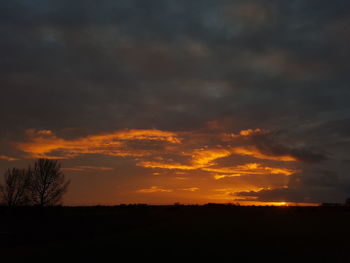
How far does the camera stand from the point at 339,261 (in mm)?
20422

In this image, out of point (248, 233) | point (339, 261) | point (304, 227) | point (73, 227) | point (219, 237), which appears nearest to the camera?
point (339, 261)

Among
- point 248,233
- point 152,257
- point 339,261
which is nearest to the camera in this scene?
point 339,261

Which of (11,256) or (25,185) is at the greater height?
(25,185)

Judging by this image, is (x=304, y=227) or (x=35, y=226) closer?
(x=304, y=227)

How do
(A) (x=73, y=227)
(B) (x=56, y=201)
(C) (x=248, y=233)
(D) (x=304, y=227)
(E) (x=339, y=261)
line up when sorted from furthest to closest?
1. (B) (x=56, y=201)
2. (A) (x=73, y=227)
3. (D) (x=304, y=227)
4. (C) (x=248, y=233)
5. (E) (x=339, y=261)

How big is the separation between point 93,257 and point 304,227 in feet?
72.0

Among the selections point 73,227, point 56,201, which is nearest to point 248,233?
point 73,227

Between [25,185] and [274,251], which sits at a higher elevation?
[25,185]

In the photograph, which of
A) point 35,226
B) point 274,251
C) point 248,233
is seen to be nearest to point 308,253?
point 274,251

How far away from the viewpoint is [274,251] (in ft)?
77.3

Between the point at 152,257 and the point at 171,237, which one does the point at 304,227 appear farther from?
the point at 152,257

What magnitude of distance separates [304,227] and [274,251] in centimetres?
1363

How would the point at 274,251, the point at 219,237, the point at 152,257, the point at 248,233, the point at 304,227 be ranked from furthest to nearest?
1. the point at 304,227
2. the point at 248,233
3. the point at 219,237
4. the point at 274,251
5. the point at 152,257

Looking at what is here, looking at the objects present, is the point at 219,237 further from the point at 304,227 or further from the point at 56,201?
the point at 56,201
